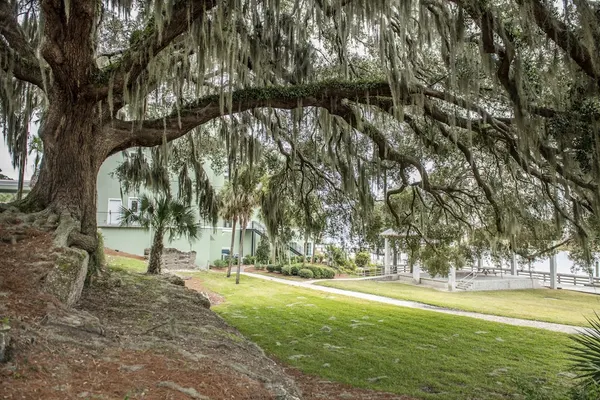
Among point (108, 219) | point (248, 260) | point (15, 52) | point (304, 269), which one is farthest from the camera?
point (248, 260)

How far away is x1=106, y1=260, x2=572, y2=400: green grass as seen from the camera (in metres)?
5.97

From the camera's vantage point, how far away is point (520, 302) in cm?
1698

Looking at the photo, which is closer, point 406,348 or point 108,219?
point 406,348

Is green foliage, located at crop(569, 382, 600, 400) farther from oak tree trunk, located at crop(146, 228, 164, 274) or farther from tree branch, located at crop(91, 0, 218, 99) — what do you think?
oak tree trunk, located at crop(146, 228, 164, 274)

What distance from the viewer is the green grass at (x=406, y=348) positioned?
5973 mm

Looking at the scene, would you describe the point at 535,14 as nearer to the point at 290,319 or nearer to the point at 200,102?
the point at 200,102

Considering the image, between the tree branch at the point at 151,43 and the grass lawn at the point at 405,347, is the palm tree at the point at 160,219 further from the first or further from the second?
the tree branch at the point at 151,43

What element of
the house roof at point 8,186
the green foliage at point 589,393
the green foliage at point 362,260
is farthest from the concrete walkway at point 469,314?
the house roof at point 8,186

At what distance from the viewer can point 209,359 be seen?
4469 mm

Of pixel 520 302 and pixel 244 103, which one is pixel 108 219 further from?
pixel 520 302

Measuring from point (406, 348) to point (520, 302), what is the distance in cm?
1128

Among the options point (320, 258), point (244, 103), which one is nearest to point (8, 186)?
point (244, 103)

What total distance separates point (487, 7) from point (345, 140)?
12.0 ft

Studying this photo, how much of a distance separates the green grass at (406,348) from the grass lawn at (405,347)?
2 cm
